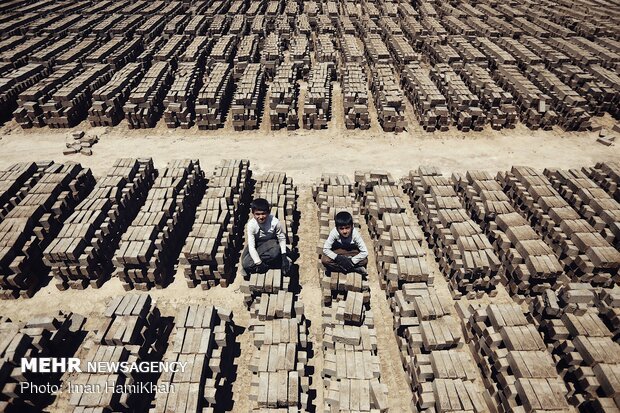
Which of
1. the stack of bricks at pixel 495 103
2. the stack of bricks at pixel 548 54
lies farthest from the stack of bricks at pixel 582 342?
the stack of bricks at pixel 548 54

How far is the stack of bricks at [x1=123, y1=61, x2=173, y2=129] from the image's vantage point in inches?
824

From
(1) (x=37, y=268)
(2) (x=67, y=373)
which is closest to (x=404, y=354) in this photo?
(2) (x=67, y=373)

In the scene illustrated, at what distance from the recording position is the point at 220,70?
24359 millimetres

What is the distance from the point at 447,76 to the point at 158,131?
19711 mm

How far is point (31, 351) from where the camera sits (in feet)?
30.4

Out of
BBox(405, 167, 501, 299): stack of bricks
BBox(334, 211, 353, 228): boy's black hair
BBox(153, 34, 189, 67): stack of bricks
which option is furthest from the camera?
BBox(153, 34, 189, 67): stack of bricks

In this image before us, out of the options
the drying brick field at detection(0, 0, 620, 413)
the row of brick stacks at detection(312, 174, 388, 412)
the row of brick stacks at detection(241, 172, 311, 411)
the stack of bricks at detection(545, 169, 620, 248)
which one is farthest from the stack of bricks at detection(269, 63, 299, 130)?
the stack of bricks at detection(545, 169, 620, 248)

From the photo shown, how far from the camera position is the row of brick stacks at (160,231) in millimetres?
11719

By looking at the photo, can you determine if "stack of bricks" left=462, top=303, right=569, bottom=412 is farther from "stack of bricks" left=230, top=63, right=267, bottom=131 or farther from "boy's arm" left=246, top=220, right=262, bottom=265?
"stack of bricks" left=230, top=63, right=267, bottom=131

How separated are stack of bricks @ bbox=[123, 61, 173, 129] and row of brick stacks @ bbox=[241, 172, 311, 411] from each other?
50.7ft

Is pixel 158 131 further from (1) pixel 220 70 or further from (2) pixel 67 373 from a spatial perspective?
(2) pixel 67 373

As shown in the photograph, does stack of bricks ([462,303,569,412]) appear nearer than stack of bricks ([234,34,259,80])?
Yes

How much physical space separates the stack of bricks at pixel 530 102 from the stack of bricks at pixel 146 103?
78.4 feet

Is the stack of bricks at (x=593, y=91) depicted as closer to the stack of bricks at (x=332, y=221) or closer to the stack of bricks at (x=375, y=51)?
the stack of bricks at (x=375, y=51)
